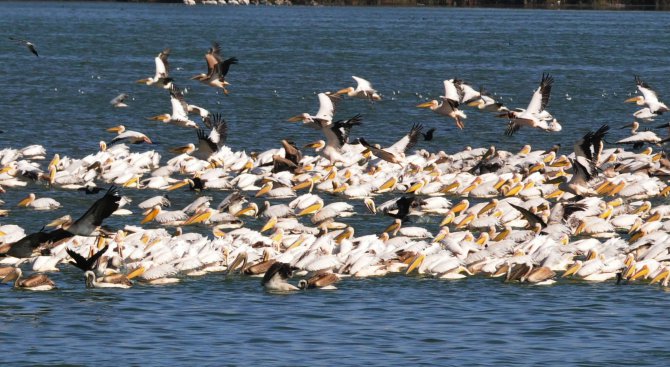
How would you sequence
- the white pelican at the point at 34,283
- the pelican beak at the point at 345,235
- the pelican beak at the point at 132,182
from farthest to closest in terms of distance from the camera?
the pelican beak at the point at 132,182, the pelican beak at the point at 345,235, the white pelican at the point at 34,283

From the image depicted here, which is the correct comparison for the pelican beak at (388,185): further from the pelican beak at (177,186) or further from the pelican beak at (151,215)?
the pelican beak at (151,215)

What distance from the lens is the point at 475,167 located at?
26812mm

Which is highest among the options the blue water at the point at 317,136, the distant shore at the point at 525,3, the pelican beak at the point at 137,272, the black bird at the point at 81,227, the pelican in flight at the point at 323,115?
the black bird at the point at 81,227

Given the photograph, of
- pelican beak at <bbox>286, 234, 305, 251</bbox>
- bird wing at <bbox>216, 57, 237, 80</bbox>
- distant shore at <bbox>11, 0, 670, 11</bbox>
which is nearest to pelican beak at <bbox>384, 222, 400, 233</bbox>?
pelican beak at <bbox>286, 234, 305, 251</bbox>

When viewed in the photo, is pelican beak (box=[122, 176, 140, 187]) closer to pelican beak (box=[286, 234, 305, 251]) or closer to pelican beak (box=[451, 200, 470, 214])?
pelican beak (box=[451, 200, 470, 214])

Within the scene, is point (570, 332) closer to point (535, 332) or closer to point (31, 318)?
point (535, 332)

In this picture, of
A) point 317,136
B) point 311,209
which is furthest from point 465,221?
point 317,136

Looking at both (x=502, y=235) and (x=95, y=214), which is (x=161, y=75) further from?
(x=95, y=214)

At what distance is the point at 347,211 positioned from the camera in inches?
912

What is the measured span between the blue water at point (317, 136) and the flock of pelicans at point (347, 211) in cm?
33

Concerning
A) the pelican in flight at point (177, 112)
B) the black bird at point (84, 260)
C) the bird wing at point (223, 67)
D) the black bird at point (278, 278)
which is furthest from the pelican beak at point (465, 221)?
the pelican in flight at point (177, 112)

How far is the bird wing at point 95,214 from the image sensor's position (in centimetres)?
1592

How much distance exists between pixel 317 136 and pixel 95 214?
17949mm

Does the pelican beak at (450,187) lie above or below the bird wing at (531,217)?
below
